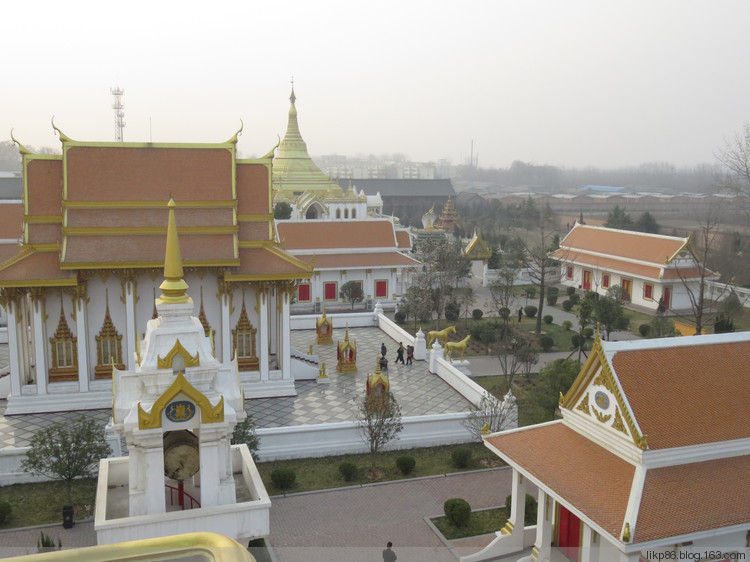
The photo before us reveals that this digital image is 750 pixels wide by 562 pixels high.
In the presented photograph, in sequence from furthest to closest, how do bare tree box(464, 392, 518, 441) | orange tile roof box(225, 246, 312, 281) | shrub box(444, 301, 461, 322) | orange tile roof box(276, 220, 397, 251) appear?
orange tile roof box(276, 220, 397, 251), shrub box(444, 301, 461, 322), orange tile roof box(225, 246, 312, 281), bare tree box(464, 392, 518, 441)

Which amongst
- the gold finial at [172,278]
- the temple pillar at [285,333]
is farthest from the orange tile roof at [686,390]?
the temple pillar at [285,333]

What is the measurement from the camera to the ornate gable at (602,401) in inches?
454

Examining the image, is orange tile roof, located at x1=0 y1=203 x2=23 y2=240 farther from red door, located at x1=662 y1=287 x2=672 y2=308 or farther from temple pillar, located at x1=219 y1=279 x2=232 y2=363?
red door, located at x1=662 y1=287 x2=672 y2=308

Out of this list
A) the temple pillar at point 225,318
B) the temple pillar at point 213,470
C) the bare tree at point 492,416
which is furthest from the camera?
the temple pillar at point 225,318

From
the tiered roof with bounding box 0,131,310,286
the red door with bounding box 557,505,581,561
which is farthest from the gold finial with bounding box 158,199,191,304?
the tiered roof with bounding box 0,131,310,286

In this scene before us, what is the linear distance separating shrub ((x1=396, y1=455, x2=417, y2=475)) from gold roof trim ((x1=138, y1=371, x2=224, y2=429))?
8441 millimetres

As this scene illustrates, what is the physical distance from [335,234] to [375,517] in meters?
26.5

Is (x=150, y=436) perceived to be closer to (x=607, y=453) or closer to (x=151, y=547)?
(x=151, y=547)

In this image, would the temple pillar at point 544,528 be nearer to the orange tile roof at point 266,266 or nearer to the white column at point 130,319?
the orange tile roof at point 266,266

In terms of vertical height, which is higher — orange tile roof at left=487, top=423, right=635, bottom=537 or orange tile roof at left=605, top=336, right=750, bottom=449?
orange tile roof at left=605, top=336, right=750, bottom=449

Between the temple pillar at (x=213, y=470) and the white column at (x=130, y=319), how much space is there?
12.9 metres

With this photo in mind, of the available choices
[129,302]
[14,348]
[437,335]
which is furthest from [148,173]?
[437,335]

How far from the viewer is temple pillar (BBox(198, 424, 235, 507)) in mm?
10070

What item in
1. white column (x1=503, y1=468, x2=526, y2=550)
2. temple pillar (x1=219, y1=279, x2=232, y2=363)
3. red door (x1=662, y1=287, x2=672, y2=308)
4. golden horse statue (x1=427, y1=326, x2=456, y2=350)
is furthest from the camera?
red door (x1=662, y1=287, x2=672, y2=308)
